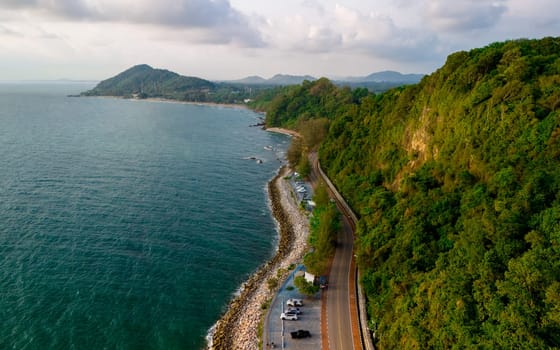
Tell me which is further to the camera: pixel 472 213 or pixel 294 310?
pixel 294 310

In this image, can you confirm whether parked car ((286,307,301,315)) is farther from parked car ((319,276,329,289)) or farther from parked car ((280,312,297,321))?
parked car ((319,276,329,289))

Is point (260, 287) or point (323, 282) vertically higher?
point (323, 282)

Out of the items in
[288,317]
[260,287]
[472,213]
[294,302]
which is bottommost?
[260,287]

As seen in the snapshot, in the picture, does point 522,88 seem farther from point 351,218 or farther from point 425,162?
point 351,218

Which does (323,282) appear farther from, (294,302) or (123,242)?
(123,242)

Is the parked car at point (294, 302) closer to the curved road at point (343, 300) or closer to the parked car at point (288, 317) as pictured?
the parked car at point (288, 317)

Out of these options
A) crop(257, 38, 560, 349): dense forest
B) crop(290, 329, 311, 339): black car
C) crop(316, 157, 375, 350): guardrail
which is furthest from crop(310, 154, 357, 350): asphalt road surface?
crop(257, 38, 560, 349): dense forest

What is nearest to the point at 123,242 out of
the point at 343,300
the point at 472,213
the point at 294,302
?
the point at 294,302
